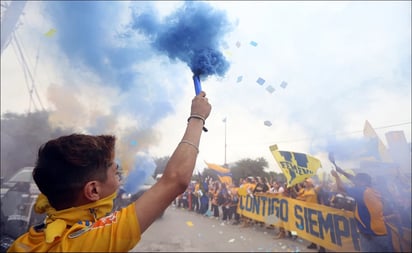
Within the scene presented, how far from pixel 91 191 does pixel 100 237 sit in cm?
25

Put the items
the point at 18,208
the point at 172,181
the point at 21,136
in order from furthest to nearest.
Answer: the point at 21,136 → the point at 18,208 → the point at 172,181

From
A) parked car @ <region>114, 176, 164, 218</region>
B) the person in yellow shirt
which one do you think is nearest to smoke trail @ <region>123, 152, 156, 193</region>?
parked car @ <region>114, 176, 164, 218</region>

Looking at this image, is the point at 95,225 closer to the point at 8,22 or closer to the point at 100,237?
the point at 100,237

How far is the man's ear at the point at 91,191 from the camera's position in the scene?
1180 mm

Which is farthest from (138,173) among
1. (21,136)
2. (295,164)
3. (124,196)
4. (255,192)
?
(21,136)

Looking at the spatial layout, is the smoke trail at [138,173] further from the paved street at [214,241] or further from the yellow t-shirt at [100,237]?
the yellow t-shirt at [100,237]

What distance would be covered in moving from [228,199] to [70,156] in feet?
38.4

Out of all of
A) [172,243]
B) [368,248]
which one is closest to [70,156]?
[368,248]

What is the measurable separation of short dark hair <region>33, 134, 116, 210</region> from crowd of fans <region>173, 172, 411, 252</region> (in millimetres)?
6008

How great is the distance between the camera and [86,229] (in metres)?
1.05

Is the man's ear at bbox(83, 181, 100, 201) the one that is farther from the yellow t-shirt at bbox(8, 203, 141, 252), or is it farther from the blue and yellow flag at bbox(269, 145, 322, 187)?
the blue and yellow flag at bbox(269, 145, 322, 187)

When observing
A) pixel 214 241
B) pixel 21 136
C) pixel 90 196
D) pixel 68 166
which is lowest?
pixel 214 241

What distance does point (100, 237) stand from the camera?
1.00 meters

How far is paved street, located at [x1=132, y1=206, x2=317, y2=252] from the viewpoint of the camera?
6805 mm
